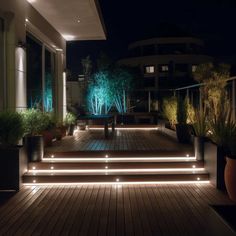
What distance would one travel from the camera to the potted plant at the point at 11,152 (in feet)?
18.2

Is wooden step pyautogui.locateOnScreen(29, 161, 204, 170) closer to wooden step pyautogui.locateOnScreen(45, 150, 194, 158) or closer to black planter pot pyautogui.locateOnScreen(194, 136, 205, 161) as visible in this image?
black planter pot pyautogui.locateOnScreen(194, 136, 205, 161)

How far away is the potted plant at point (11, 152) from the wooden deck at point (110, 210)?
0.23m

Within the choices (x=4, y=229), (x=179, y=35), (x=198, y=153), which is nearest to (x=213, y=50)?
(x=179, y=35)

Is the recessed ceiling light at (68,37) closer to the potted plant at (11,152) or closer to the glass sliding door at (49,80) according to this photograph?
the glass sliding door at (49,80)

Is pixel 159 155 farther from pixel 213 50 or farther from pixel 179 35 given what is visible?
pixel 213 50

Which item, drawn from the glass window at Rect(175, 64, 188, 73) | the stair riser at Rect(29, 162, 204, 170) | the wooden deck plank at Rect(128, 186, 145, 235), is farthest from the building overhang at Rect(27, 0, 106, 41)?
the glass window at Rect(175, 64, 188, 73)

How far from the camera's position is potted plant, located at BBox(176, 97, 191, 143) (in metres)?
8.16

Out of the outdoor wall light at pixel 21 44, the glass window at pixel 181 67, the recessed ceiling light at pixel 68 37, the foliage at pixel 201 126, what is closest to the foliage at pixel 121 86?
the recessed ceiling light at pixel 68 37

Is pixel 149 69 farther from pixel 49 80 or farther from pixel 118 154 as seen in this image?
pixel 118 154

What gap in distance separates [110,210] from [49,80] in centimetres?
713

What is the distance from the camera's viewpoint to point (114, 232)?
3.84 meters

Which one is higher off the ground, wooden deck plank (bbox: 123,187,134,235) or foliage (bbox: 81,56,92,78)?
foliage (bbox: 81,56,92,78)

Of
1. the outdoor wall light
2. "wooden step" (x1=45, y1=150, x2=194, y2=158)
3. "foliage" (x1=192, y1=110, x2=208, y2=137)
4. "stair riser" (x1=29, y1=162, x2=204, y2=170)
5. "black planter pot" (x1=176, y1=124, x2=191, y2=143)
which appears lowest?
"stair riser" (x1=29, y1=162, x2=204, y2=170)

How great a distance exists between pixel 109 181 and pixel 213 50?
50223 millimetres
